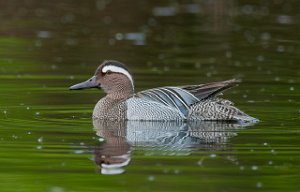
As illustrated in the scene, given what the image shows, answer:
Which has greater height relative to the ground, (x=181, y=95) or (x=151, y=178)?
(x=181, y=95)

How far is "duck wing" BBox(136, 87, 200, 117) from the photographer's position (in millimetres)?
14641

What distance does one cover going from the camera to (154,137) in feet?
42.8

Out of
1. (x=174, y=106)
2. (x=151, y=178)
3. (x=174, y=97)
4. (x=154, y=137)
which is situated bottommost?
(x=151, y=178)

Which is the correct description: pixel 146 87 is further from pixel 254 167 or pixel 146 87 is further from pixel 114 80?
pixel 254 167

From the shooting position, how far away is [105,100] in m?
15.0

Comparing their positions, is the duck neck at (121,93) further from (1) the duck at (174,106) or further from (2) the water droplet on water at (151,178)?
(2) the water droplet on water at (151,178)

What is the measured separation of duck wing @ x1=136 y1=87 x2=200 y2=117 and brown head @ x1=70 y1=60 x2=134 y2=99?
21.0 inches

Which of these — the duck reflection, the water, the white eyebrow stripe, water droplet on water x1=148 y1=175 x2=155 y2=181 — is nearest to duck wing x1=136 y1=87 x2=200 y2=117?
the duck reflection

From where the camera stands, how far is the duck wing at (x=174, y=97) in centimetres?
1464

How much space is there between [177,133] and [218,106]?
134 centimetres

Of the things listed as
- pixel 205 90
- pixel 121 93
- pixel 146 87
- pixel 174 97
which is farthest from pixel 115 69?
pixel 146 87

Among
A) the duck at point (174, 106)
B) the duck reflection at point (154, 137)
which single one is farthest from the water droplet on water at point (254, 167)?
the duck at point (174, 106)

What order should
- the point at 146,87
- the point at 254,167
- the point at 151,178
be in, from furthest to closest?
the point at 146,87 < the point at 254,167 < the point at 151,178

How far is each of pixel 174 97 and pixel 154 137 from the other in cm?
171
